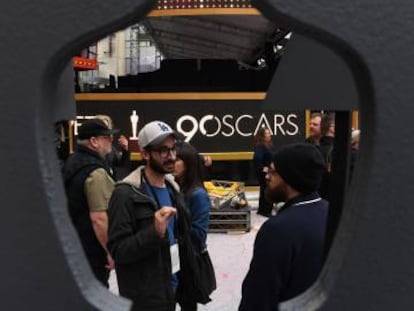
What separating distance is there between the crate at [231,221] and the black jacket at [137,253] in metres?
6.45

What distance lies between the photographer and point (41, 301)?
173 centimetres

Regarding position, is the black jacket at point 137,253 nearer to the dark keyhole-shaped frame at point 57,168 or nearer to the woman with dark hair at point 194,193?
the woman with dark hair at point 194,193

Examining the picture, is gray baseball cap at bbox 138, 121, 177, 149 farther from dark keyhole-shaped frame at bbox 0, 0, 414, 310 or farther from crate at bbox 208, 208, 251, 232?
crate at bbox 208, 208, 251, 232

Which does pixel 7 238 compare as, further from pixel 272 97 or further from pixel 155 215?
pixel 155 215

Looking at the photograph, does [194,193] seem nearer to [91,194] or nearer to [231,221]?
[91,194]

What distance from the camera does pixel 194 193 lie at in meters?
4.32

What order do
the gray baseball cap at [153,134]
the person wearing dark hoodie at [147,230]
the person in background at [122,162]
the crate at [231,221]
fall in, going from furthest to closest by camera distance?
the crate at [231,221] < the person in background at [122,162] < the gray baseball cap at [153,134] < the person wearing dark hoodie at [147,230]

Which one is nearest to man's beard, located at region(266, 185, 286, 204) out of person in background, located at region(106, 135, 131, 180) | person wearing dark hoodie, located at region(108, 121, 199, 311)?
person wearing dark hoodie, located at region(108, 121, 199, 311)

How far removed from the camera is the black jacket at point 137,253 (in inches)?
121

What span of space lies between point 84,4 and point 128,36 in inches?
1676

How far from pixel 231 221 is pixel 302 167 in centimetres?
701

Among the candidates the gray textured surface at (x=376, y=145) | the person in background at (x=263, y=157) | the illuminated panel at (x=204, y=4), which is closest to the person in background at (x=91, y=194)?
the gray textured surface at (x=376, y=145)

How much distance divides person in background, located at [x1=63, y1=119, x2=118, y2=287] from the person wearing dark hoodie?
734mm

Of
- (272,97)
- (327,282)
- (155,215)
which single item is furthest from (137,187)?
(327,282)
